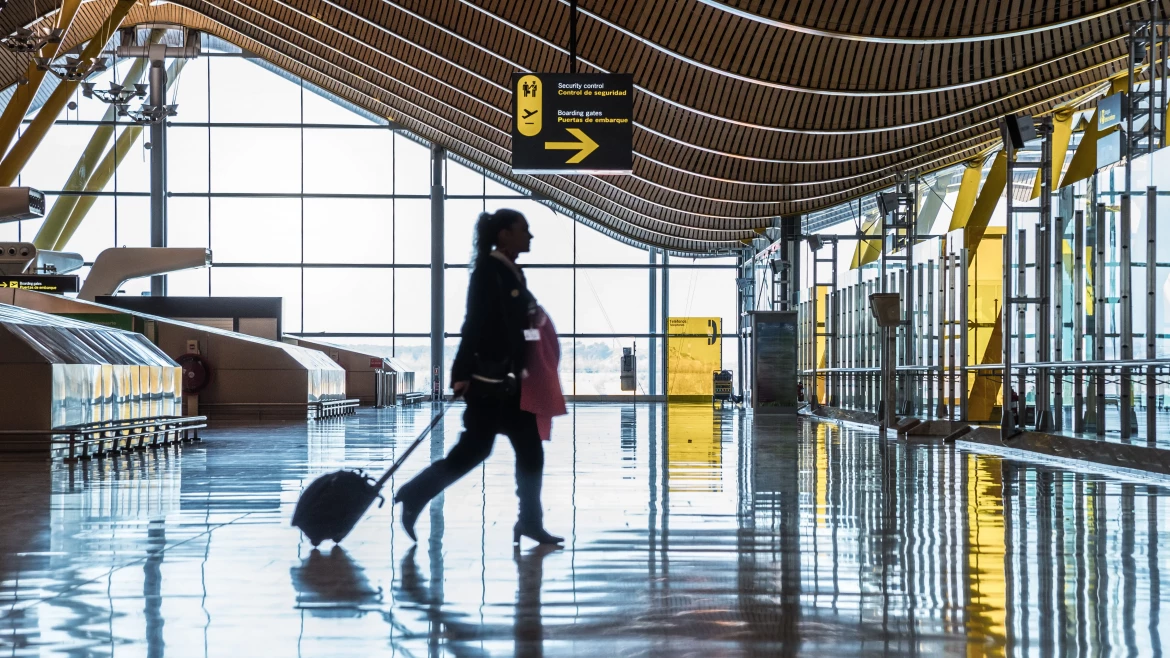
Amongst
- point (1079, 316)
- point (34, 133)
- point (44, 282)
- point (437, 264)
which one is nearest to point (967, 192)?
point (1079, 316)

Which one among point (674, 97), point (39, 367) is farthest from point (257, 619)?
point (674, 97)

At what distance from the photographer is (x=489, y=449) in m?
5.23

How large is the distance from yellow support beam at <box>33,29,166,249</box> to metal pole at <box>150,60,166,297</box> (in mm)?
1238

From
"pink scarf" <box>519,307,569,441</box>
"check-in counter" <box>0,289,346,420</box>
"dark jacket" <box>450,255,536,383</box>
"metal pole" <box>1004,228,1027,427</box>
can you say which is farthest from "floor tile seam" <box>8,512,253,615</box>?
"check-in counter" <box>0,289,346,420</box>

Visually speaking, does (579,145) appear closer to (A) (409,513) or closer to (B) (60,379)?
(B) (60,379)

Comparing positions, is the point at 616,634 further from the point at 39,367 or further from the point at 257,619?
the point at 39,367

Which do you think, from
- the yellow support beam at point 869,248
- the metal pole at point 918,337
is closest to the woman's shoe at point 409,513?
the metal pole at point 918,337

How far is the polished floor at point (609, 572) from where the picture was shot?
3438 millimetres

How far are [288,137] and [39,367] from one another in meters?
30.9

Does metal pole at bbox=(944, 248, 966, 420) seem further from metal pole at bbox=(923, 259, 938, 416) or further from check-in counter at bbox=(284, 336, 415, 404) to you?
check-in counter at bbox=(284, 336, 415, 404)

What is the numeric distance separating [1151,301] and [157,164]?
35410 millimetres

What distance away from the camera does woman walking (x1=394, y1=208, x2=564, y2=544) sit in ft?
16.8

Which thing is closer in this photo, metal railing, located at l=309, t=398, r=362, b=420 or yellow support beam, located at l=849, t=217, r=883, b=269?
metal railing, located at l=309, t=398, r=362, b=420

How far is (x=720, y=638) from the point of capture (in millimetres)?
3453
